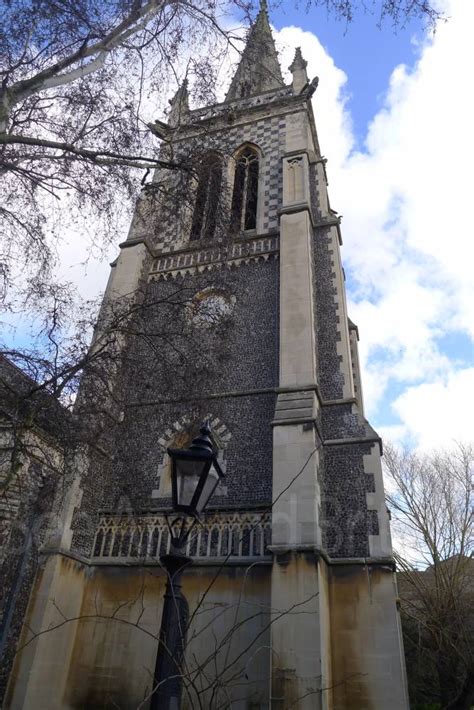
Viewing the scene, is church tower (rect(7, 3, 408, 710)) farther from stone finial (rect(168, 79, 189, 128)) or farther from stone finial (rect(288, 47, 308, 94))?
stone finial (rect(288, 47, 308, 94))

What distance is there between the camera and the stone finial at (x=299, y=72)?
60.8 ft

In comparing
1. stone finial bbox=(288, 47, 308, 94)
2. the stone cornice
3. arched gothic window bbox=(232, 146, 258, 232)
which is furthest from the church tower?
stone finial bbox=(288, 47, 308, 94)

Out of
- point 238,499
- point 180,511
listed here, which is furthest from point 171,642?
point 238,499

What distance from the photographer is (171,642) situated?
3.57 meters

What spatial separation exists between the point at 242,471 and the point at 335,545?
2.26 meters

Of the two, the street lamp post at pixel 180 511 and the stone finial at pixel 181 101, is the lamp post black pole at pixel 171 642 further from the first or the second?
the stone finial at pixel 181 101

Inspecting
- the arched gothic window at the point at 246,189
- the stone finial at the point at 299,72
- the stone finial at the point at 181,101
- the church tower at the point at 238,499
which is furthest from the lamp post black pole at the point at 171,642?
the stone finial at the point at 299,72

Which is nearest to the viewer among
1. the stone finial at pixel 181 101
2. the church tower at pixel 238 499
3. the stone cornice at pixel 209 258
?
the church tower at pixel 238 499

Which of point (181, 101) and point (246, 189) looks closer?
point (181, 101)

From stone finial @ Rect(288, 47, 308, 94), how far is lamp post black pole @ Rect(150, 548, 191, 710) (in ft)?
59.7

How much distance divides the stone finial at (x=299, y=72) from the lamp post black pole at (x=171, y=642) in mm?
18201

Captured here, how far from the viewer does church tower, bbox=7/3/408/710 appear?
25.2 ft

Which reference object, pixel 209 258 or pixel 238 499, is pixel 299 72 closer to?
pixel 209 258

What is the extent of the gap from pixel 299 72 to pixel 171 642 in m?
20.1
